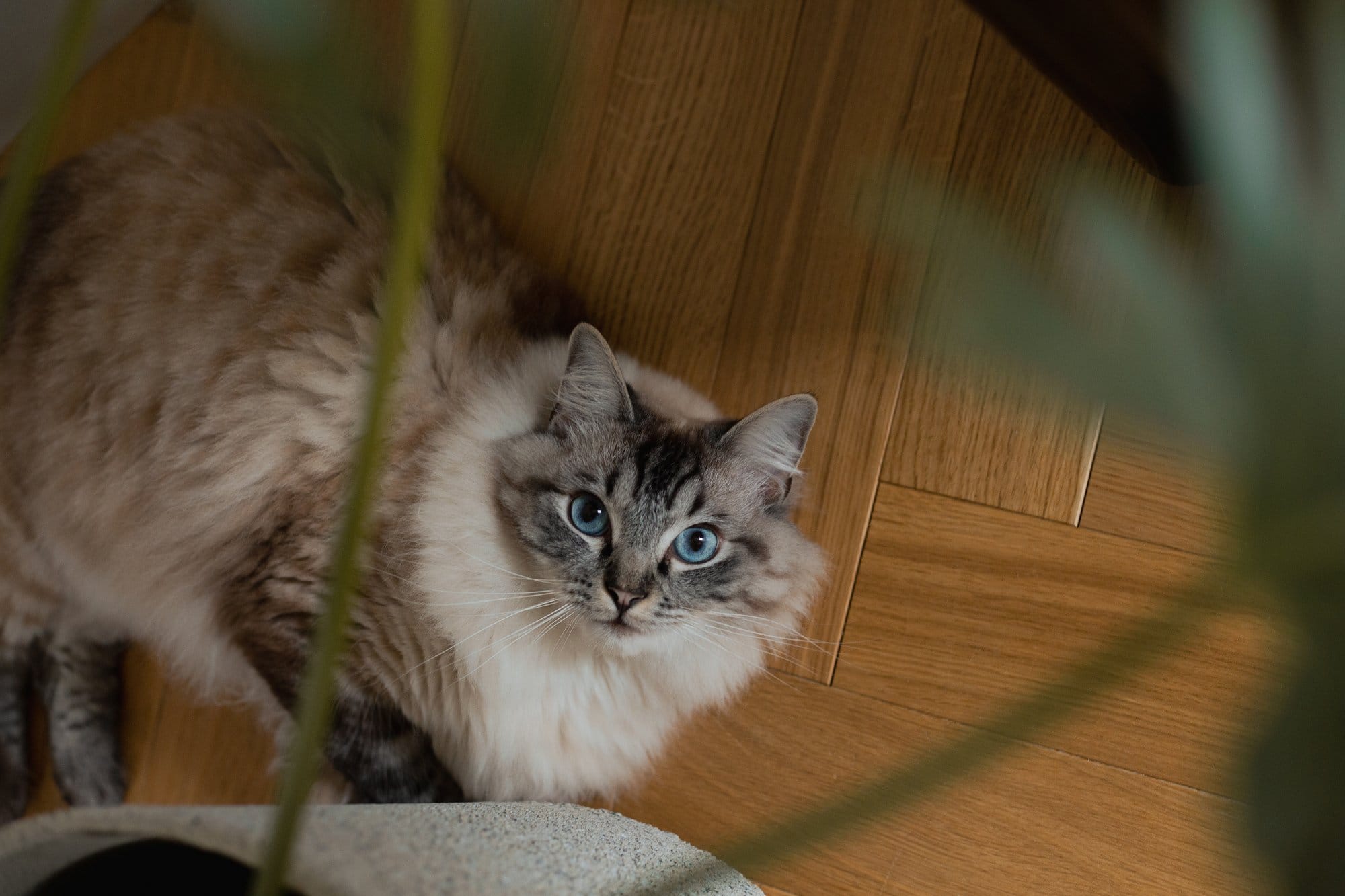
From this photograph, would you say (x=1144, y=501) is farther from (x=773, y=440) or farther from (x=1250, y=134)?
(x=1250, y=134)

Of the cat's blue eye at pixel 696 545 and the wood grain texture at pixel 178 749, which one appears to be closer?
the cat's blue eye at pixel 696 545

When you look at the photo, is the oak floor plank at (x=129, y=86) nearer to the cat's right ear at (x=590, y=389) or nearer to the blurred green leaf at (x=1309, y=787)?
the cat's right ear at (x=590, y=389)

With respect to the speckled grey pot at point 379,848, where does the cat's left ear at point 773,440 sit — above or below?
above

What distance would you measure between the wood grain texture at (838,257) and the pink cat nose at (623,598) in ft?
1.27

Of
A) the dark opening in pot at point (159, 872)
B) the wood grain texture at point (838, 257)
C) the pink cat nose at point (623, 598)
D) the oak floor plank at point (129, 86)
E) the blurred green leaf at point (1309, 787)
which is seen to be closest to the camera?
the blurred green leaf at point (1309, 787)

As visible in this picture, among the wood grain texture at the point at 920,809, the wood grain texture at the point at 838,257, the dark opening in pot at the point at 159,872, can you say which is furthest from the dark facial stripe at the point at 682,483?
the dark opening in pot at the point at 159,872

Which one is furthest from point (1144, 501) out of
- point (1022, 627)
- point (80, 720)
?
point (80, 720)

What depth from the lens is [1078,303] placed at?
0.31 meters

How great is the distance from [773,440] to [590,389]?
0.23m

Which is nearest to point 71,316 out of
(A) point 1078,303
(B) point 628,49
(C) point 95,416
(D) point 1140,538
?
(C) point 95,416

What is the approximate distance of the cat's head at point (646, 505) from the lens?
112 cm

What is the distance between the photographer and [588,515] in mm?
1167

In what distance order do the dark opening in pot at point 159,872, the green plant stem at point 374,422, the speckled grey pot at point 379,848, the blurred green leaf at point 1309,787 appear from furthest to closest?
1. the dark opening in pot at point 159,872
2. the speckled grey pot at point 379,848
3. the green plant stem at point 374,422
4. the blurred green leaf at point 1309,787

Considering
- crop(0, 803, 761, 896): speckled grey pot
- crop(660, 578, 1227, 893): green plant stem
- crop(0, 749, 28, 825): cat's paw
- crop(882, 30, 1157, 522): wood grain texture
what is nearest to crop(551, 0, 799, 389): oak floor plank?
crop(882, 30, 1157, 522): wood grain texture
